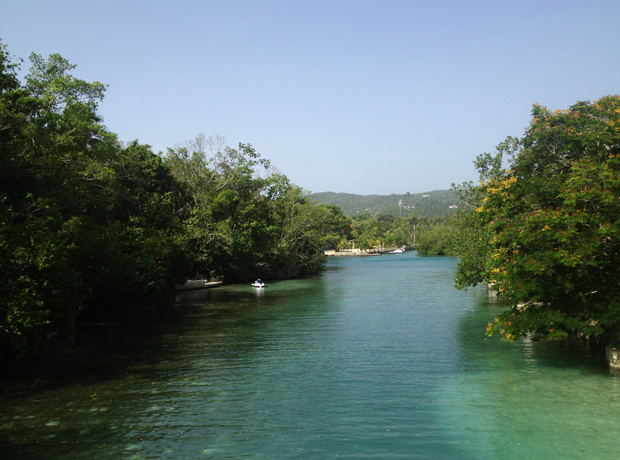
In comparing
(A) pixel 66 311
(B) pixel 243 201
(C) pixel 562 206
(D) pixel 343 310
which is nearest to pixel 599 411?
(C) pixel 562 206

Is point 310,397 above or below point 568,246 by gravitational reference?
below

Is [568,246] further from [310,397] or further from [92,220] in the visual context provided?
[92,220]

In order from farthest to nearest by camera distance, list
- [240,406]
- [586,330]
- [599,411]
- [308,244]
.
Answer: [308,244]
[586,330]
[240,406]
[599,411]

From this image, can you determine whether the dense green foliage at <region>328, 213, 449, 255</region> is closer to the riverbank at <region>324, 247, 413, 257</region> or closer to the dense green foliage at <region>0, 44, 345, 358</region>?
the riverbank at <region>324, 247, 413, 257</region>

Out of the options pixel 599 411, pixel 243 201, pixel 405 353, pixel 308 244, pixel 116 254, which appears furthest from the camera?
pixel 308 244

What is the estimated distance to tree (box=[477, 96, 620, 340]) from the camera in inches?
531

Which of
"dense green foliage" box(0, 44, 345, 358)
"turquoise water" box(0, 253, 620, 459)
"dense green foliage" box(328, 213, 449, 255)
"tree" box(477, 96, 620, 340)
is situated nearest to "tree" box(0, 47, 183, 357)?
"dense green foliage" box(0, 44, 345, 358)

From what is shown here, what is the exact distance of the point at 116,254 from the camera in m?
23.4

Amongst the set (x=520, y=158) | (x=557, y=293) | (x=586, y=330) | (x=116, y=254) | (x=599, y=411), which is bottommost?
(x=599, y=411)

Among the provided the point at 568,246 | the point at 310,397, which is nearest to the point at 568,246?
the point at 568,246

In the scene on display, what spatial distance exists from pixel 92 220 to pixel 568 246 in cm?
2020

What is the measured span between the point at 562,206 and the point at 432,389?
22.9 feet

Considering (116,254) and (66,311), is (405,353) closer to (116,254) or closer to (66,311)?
(66,311)

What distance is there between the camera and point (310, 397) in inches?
535
